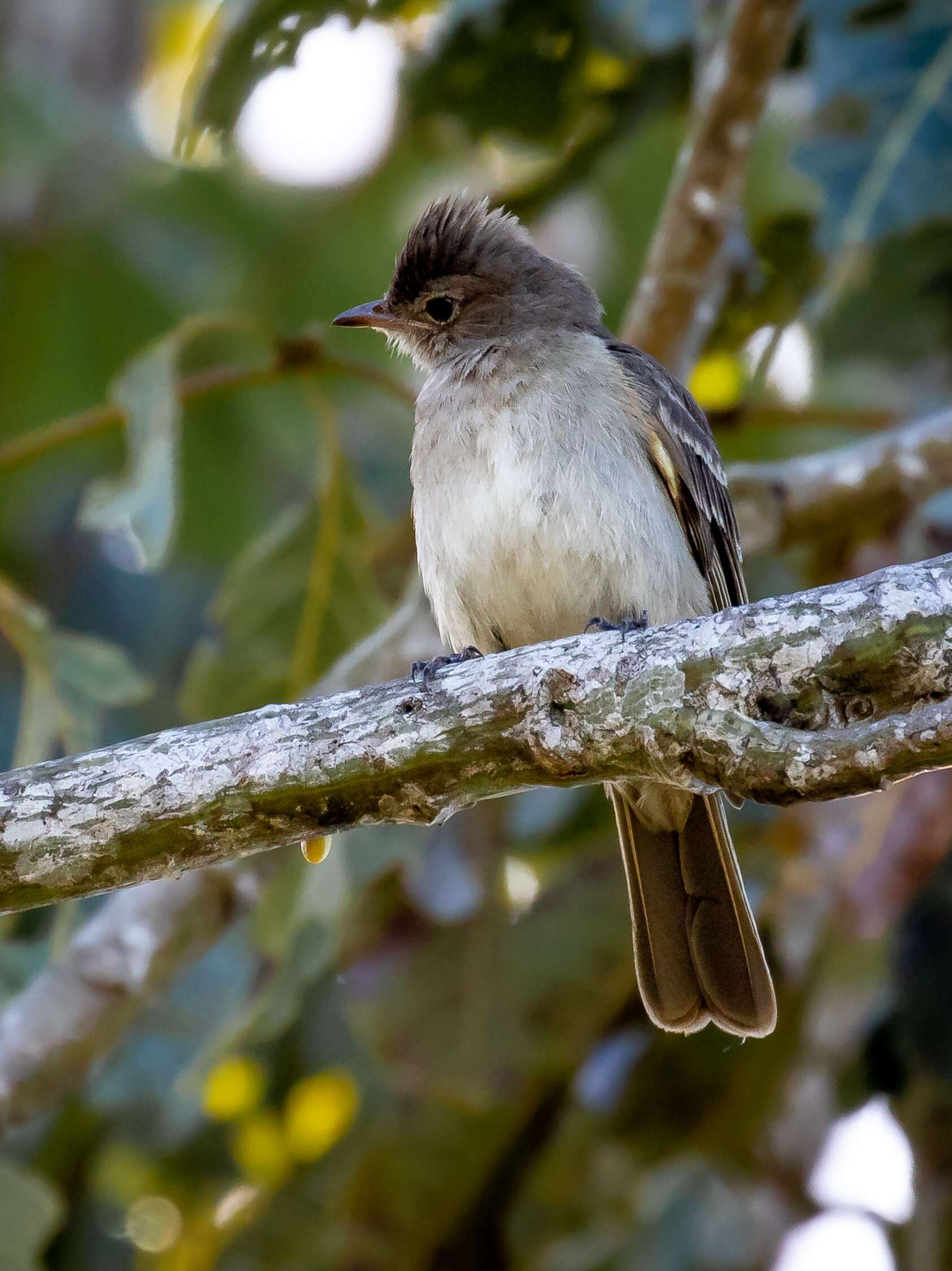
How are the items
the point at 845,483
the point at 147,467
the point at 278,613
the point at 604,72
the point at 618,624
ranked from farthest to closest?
the point at 604,72 < the point at 278,613 < the point at 845,483 < the point at 618,624 < the point at 147,467

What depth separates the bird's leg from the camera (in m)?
3.03

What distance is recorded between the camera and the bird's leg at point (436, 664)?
→ 3028 millimetres

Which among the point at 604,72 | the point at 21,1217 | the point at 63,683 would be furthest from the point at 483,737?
the point at 604,72

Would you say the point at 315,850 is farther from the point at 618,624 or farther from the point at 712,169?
the point at 712,169

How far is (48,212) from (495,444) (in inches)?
130

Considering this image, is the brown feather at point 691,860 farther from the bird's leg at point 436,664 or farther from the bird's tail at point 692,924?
the bird's leg at point 436,664

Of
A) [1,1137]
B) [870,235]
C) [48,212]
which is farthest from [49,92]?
[1,1137]

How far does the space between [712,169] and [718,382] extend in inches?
75.8

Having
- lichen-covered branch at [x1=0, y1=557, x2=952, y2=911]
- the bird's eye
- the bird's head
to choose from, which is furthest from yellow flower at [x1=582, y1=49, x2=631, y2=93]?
lichen-covered branch at [x1=0, y1=557, x2=952, y2=911]

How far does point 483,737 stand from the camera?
9.52 feet

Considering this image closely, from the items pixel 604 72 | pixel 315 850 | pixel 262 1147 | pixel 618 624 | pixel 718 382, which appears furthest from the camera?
pixel 718 382

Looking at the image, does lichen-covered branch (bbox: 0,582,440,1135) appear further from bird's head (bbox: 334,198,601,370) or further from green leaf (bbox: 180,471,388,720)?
bird's head (bbox: 334,198,601,370)

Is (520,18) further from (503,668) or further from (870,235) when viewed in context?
(503,668)

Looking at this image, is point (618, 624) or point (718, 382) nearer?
point (618, 624)
